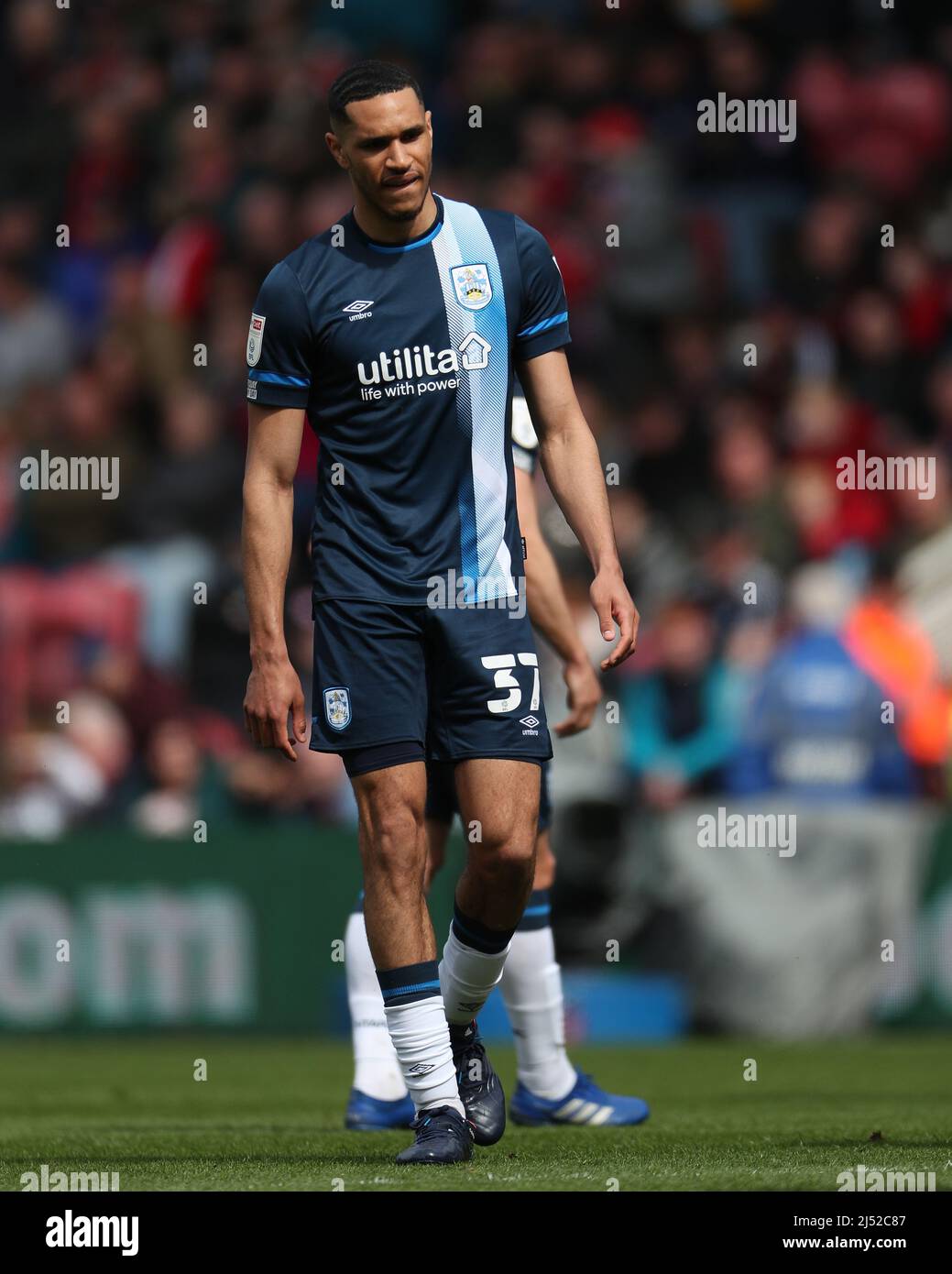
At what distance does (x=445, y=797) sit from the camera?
20.5 ft

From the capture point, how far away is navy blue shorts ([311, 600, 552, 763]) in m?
5.38

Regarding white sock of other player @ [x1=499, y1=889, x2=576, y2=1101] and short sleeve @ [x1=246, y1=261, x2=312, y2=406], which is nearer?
short sleeve @ [x1=246, y1=261, x2=312, y2=406]

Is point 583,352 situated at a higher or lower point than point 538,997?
higher

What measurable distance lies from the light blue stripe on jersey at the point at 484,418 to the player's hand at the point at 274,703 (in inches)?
19.4

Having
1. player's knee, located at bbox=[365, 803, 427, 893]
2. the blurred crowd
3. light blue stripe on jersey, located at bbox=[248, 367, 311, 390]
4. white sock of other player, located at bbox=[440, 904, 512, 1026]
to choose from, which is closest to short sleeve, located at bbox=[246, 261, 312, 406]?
light blue stripe on jersey, located at bbox=[248, 367, 311, 390]

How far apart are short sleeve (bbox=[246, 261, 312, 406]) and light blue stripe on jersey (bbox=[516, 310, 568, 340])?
0.55m

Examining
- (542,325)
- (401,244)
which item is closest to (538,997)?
(542,325)

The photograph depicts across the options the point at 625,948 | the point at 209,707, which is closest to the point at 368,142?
the point at 625,948

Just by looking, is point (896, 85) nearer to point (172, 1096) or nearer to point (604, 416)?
point (604, 416)

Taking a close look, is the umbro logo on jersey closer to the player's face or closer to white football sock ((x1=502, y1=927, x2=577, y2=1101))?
the player's face

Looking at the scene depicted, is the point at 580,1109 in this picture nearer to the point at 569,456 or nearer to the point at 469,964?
the point at 469,964

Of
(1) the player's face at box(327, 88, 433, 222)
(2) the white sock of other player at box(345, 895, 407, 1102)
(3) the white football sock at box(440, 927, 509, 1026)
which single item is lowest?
(2) the white sock of other player at box(345, 895, 407, 1102)

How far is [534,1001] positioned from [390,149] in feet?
7.97

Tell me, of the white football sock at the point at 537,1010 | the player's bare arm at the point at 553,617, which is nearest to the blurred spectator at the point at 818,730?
the player's bare arm at the point at 553,617
